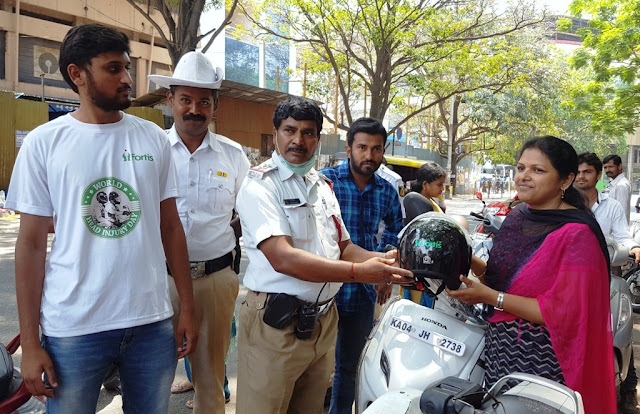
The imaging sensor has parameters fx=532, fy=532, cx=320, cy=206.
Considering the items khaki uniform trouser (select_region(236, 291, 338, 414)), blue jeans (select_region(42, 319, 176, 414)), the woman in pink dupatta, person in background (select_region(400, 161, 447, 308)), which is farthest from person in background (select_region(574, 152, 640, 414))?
blue jeans (select_region(42, 319, 176, 414))

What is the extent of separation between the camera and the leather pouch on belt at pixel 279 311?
2129 mm

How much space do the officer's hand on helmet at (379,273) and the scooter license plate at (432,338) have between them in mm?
443

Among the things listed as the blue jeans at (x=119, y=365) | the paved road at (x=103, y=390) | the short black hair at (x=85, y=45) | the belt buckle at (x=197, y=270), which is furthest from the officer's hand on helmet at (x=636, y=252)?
the short black hair at (x=85, y=45)

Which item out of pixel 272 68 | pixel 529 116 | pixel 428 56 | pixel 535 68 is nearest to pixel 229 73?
pixel 272 68

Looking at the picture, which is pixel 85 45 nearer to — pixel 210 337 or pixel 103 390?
pixel 210 337

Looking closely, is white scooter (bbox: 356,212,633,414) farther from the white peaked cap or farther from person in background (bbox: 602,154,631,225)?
person in background (bbox: 602,154,631,225)

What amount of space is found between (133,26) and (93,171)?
2191 centimetres

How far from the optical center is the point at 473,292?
2078 millimetres

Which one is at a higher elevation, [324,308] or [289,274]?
[289,274]

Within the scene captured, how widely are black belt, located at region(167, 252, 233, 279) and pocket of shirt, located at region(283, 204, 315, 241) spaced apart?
0.81 metres

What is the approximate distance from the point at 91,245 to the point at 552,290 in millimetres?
1703

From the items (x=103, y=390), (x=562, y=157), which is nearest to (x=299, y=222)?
(x=562, y=157)

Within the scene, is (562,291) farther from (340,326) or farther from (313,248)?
(340,326)

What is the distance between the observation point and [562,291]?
79.4 inches
